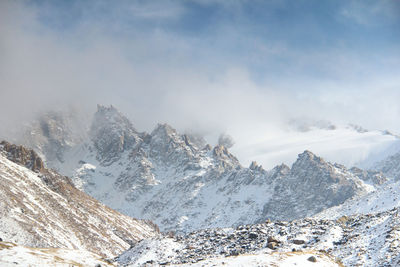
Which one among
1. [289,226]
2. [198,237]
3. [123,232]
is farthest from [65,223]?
[289,226]

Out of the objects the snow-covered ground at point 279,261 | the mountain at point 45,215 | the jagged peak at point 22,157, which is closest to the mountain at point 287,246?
the snow-covered ground at point 279,261

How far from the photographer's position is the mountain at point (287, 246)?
41719mm

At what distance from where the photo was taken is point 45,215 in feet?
445

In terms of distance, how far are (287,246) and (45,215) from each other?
109 meters

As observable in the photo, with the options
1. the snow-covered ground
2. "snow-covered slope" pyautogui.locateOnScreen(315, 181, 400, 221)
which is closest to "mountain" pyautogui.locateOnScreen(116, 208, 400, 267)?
the snow-covered ground

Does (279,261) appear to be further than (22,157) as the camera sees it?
No

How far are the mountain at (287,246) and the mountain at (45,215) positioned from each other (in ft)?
170

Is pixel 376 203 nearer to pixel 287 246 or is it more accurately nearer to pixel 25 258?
pixel 287 246

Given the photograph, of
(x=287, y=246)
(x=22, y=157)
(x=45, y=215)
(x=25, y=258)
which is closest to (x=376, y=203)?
(x=287, y=246)

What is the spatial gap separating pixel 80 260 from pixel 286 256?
21882 millimetres

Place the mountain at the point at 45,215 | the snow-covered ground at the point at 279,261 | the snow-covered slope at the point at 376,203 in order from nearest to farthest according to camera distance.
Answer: the snow-covered ground at the point at 279,261
the snow-covered slope at the point at 376,203
the mountain at the point at 45,215

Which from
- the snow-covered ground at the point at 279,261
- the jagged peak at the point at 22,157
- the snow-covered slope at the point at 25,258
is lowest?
the snow-covered ground at the point at 279,261

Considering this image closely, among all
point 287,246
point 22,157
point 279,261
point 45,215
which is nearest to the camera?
point 279,261

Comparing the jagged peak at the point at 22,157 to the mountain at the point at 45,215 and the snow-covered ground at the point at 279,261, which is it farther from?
the snow-covered ground at the point at 279,261
